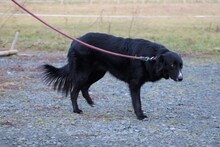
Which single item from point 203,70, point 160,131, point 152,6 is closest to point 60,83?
point 160,131

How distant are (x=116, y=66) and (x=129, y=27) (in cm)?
1888

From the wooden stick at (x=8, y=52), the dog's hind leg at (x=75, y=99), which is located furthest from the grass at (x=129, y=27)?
the dog's hind leg at (x=75, y=99)

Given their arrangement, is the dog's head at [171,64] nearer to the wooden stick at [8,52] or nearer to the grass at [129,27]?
the wooden stick at [8,52]

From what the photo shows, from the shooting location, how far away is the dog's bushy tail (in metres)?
10.7

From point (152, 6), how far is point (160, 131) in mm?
31371

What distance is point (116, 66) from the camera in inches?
404

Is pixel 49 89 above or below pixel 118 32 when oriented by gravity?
above

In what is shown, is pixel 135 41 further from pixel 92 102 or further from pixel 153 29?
pixel 153 29

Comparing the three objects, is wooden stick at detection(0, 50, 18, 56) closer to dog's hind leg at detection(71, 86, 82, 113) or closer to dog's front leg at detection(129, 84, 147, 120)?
dog's hind leg at detection(71, 86, 82, 113)

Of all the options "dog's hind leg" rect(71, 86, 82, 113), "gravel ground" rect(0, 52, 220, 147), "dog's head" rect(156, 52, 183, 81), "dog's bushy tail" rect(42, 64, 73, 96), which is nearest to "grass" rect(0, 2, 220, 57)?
"gravel ground" rect(0, 52, 220, 147)

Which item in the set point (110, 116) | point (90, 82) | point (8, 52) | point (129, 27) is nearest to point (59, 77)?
point (90, 82)

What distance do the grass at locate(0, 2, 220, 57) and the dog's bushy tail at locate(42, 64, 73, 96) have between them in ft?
37.8

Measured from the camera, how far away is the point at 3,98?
1169cm

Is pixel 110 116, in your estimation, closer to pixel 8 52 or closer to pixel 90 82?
pixel 90 82
